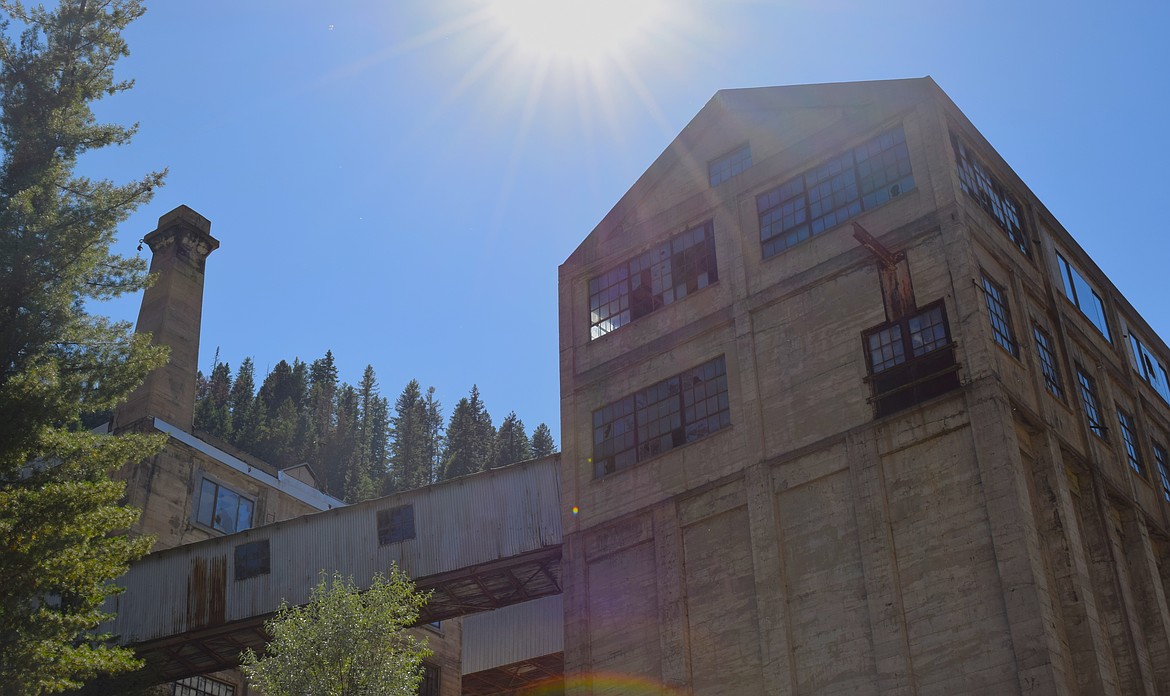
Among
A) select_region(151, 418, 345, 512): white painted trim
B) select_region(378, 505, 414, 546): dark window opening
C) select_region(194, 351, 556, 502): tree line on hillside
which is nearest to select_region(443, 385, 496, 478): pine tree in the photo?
select_region(194, 351, 556, 502): tree line on hillside

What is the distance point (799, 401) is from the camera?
22.2 m

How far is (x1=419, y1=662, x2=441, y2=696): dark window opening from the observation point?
124ft

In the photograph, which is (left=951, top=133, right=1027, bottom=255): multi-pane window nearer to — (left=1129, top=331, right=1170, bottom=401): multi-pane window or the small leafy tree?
(left=1129, top=331, right=1170, bottom=401): multi-pane window

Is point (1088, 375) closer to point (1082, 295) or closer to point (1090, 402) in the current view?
point (1090, 402)

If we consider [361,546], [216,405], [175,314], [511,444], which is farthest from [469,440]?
[361,546]

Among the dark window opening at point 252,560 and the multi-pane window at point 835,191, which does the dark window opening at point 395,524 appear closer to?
the dark window opening at point 252,560

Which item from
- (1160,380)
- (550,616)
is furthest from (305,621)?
(1160,380)

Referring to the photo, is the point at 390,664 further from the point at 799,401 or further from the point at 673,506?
the point at 799,401

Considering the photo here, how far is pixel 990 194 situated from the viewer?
2444cm

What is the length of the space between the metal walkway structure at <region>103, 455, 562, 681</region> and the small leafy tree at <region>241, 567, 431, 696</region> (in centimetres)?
537

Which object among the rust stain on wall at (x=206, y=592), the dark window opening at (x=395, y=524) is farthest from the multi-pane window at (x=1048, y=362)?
the rust stain on wall at (x=206, y=592)

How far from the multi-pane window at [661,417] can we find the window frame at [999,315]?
5.31 meters

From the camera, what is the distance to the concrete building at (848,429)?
19.2 m

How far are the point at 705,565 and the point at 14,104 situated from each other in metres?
16.5
